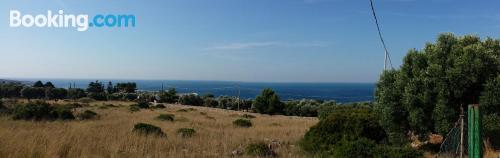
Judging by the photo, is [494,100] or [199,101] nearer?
[494,100]

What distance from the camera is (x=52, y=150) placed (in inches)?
354

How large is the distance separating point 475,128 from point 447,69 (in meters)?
6.49

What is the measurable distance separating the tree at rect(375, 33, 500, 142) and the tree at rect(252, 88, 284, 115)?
113ft

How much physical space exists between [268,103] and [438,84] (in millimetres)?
37308

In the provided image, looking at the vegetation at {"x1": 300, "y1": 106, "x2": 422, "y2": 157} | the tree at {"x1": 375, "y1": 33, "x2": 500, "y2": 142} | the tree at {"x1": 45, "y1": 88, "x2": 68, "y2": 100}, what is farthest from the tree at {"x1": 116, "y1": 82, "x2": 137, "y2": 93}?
the vegetation at {"x1": 300, "y1": 106, "x2": 422, "y2": 157}

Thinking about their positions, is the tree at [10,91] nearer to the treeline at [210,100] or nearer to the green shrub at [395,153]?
the treeline at [210,100]

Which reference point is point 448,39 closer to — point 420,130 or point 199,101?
Result: point 420,130

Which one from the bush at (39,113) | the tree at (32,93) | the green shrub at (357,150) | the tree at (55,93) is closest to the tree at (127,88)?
the tree at (55,93)

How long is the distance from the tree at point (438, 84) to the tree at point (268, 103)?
34.3 m

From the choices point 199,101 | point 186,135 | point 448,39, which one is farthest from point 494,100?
point 199,101

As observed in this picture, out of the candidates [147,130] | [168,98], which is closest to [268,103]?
[168,98]

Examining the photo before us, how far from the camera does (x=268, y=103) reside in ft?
162

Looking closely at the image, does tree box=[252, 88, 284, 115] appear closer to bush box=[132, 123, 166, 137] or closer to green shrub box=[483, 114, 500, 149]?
bush box=[132, 123, 166, 137]

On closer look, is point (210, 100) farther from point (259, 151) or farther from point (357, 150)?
point (357, 150)
